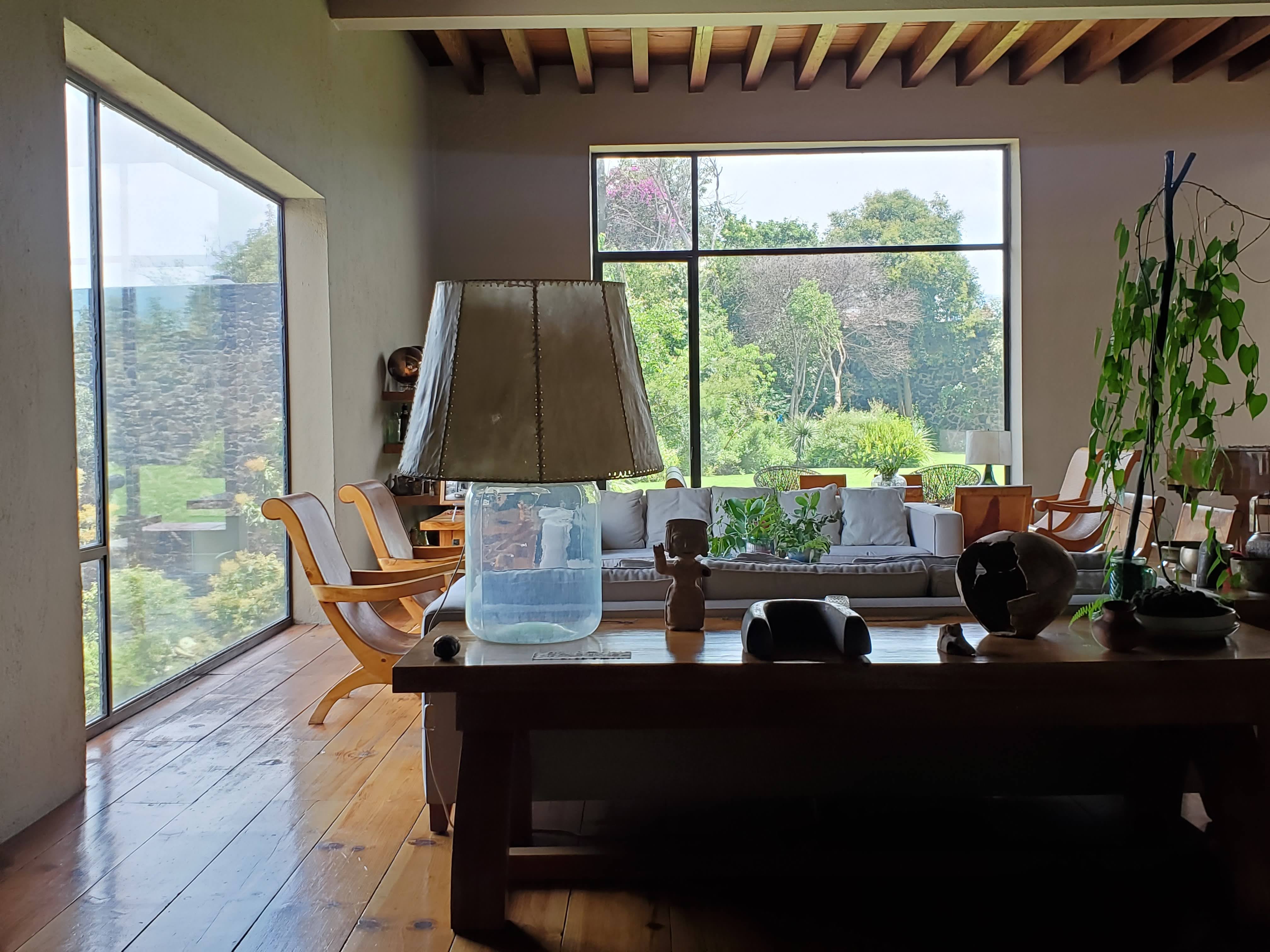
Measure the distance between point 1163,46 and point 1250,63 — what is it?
2.90 feet

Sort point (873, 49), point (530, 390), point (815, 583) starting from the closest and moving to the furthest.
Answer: point (530, 390) → point (815, 583) → point (873, 49)

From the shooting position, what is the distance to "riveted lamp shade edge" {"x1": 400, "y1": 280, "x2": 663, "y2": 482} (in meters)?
1.80

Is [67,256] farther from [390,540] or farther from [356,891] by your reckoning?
[356,891]

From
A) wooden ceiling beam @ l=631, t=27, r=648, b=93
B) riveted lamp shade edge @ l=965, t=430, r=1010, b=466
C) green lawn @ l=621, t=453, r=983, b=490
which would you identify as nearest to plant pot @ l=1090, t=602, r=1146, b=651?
wooden ceiling beam @ l=631, t=27, r=648, b=93

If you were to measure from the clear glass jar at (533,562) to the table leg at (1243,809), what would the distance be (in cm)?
134

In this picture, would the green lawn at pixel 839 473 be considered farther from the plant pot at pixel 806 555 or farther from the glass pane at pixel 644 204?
the plant pot at pixel 806 555

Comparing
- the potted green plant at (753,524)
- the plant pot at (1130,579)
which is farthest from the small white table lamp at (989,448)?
the plant pot at (1130,579)

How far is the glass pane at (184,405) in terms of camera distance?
381 centimetres

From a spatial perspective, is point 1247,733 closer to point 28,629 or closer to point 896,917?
point 896,917

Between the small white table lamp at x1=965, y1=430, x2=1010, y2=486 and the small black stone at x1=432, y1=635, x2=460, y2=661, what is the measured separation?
5886mm

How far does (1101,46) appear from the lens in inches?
281

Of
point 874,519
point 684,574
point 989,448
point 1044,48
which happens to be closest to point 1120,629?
point 684,574

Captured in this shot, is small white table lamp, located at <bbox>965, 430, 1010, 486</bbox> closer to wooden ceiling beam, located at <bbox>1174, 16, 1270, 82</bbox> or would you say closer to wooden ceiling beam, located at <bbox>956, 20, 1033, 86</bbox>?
wooden ceiling beam, located at <bbox>956, 20, 1033, 86</bbox>

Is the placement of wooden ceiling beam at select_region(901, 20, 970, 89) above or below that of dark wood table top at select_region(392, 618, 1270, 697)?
above
